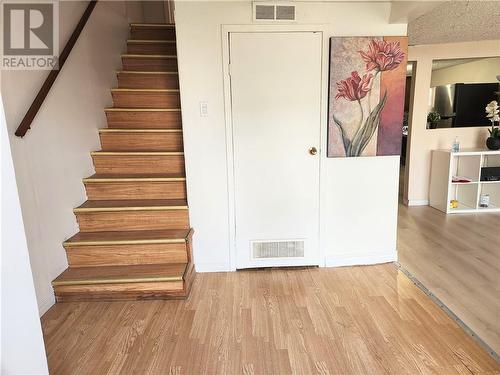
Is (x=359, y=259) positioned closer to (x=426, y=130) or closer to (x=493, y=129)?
(x=426, y=130)

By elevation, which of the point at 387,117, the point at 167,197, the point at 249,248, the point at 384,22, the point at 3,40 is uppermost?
the point at 384,22

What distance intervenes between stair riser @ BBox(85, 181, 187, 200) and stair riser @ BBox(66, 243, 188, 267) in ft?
1.72

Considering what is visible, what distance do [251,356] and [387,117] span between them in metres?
2.04

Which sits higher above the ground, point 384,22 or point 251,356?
point 384,22

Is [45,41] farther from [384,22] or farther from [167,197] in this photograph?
[384,22]

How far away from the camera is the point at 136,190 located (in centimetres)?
287

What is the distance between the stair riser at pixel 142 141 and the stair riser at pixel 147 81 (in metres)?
0.74

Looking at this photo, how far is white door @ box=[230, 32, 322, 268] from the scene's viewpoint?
251 centimetres

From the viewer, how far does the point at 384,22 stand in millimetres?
2516

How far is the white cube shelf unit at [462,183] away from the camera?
13.8 ft

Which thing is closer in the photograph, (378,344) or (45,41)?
(378,344)

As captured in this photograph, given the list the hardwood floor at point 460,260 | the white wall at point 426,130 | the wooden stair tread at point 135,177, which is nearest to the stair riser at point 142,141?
the wooden stair tread at point 135,177

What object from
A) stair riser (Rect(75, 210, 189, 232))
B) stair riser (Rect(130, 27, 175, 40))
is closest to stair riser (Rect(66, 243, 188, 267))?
stair riser (Rect(75, 210, 189, 232))

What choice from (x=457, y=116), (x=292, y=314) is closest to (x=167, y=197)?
(x=292, y=314)
